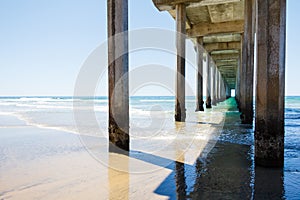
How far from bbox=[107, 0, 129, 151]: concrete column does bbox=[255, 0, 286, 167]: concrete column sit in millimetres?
2033

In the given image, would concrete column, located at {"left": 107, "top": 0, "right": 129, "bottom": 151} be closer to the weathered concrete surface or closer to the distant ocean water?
the distant ocean water

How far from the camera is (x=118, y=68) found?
3.96 meters

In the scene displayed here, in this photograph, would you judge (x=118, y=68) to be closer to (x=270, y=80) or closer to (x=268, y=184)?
(x=270, y=80)

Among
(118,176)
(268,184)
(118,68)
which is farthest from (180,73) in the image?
(268,184)

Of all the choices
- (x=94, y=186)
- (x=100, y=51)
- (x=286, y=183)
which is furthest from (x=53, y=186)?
(x=100, y=51)

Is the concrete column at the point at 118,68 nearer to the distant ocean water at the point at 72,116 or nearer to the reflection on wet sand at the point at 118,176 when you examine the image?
the reflection on wet sand at the point at 118,176

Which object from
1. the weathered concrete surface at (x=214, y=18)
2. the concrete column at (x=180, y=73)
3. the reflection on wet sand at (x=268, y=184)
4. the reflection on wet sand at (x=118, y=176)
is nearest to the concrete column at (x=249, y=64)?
the concrete column at (x=180, y=73)

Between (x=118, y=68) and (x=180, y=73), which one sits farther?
(x=180, y=73)

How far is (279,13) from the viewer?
9.45ft

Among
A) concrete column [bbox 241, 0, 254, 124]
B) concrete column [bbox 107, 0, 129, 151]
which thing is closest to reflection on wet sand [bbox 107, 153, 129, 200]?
concrete column [bbox 107, 0, 129, 151]

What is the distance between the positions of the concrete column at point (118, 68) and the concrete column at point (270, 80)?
2.03m

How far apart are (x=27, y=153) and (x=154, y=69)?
6.25 metres

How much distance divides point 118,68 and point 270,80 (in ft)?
7.42

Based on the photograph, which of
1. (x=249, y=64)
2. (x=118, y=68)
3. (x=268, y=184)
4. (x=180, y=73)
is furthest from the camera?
(x=180, y=73)
